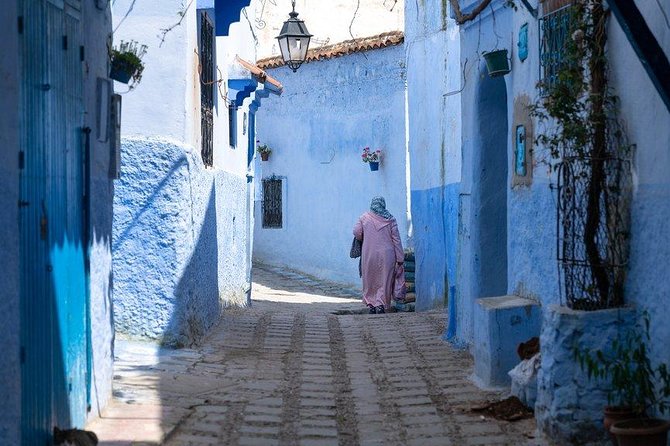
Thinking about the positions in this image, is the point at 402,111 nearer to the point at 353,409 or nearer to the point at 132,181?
the point at 132,181

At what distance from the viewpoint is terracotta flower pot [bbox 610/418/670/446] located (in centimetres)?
493

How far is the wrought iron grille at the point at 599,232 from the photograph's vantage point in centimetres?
588

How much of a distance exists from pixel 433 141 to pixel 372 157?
5.33 meters

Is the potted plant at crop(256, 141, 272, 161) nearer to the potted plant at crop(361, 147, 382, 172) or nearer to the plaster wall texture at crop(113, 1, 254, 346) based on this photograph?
the potted plant at crop(361, 147, 382, 172)

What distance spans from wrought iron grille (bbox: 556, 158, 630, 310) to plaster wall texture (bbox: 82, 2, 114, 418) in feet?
9.62

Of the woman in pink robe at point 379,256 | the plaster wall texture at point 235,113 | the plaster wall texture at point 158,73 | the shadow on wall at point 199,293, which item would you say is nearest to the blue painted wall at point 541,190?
the shadow on wall at point 199,293

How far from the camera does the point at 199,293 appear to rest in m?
10.5

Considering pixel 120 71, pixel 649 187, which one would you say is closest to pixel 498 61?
pixel 120 71

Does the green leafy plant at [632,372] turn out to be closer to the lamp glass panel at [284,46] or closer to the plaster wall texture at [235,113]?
the plaster wall texture at [235,113]

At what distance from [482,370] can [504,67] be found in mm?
2426

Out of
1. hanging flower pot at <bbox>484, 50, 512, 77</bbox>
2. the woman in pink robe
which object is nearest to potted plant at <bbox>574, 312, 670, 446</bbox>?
hanging flower pot at <bbox>484, 50, 512, 77</bbox>

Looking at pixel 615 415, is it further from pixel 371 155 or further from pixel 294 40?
pixel 371 155

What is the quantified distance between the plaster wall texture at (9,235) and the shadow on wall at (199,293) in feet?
15.5

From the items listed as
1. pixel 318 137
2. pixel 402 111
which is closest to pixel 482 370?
pixel 402 111
